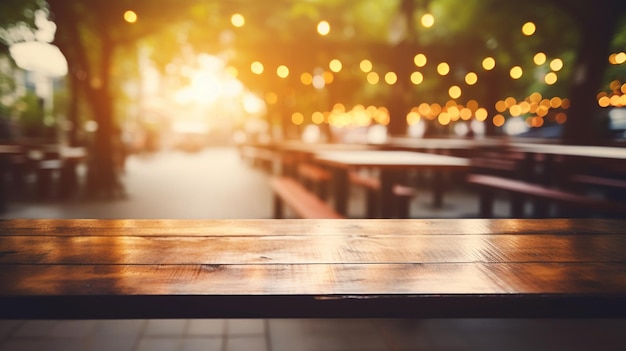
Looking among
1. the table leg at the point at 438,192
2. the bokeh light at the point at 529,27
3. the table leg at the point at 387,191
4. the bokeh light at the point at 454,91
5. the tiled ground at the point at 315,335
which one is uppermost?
the bokeh light at the point at 454,91

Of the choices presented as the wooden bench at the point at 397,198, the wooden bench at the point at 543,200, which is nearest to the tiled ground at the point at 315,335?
the wooden bench at the point at 543,200

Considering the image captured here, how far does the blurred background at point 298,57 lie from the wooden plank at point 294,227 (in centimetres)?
512

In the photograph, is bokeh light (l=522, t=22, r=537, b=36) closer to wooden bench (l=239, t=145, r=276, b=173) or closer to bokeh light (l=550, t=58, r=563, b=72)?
bokeh light (l=550, t=58, r=563, b=72)

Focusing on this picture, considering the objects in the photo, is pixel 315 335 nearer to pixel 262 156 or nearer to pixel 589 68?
pixel 589 68

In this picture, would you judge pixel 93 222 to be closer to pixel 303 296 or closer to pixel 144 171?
pixel 303 296

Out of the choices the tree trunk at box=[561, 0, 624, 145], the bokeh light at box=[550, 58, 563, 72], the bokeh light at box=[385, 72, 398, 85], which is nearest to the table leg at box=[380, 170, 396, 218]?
the bokeh light at box=[385, 72, 398, 85]

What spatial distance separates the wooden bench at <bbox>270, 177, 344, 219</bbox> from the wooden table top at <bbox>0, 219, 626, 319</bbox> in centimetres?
199

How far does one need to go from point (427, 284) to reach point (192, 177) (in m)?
10.5

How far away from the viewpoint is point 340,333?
250 cm

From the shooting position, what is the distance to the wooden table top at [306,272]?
3.05 ft

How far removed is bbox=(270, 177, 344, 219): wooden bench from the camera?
3560 millimetres

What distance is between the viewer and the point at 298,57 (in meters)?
11.6

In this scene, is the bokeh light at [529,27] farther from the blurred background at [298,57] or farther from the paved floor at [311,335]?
the paved floor at [311,335]

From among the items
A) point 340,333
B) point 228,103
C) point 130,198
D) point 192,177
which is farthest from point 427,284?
point 228,103
